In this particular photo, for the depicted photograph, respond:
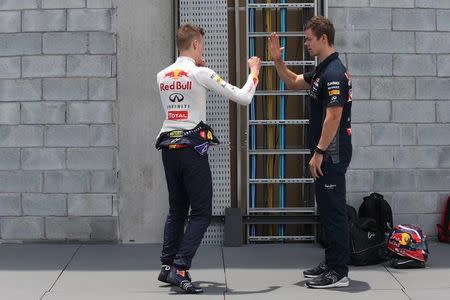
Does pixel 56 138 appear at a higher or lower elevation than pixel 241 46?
lower

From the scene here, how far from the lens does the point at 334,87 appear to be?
625 cm

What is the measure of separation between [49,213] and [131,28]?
6.38ft

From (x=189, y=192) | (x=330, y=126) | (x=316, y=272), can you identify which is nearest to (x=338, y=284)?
(x=316, y=272)

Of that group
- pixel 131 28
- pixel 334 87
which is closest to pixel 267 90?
pixel 131 28

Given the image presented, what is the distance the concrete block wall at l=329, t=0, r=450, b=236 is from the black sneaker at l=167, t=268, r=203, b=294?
7.61ft

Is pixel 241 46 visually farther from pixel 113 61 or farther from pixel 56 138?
pixel 56 138

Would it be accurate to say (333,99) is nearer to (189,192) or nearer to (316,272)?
(189,192)

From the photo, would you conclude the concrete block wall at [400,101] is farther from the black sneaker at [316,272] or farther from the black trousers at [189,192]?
the black trousers at [189,192]

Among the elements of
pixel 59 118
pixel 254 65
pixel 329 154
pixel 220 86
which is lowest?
pixel 329 154

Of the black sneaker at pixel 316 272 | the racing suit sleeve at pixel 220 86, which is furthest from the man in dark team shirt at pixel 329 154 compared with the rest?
the racing suit sleeve at pixel 220 86

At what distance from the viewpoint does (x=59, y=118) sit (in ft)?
26.4

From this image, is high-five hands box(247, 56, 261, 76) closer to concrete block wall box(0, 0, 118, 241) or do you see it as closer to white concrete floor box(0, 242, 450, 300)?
white concrete floor box(0, 242, 450, 300)

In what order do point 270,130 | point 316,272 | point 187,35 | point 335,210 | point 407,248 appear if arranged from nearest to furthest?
point 187,35, point 335,210, point 316,272, point 407,248, point 270,130

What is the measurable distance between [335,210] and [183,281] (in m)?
1.29
